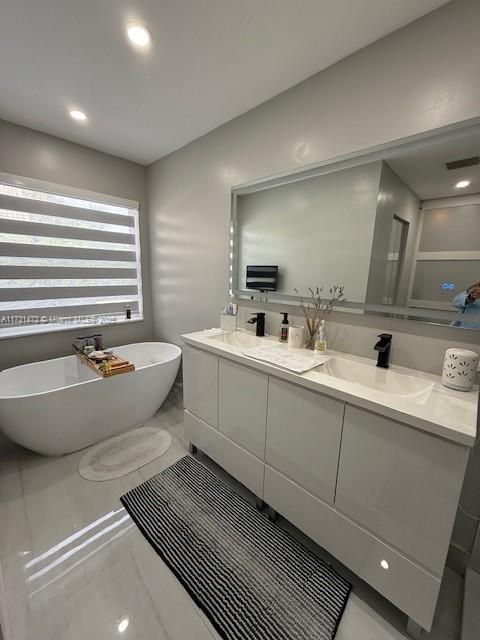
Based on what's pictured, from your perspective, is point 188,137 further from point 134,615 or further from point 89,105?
point 134,615

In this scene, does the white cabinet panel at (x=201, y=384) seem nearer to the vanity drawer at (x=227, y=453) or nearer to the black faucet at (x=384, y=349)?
the vanity drawer at (x=227, y=453)

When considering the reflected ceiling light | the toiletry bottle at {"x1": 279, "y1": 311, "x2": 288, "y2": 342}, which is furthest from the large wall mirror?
the reflected ceiling light

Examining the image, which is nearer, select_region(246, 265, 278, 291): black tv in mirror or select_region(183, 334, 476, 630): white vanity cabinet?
select_region(183, 334, 476, 630): white vanity cabinet

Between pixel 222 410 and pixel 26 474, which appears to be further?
pixel 26 474

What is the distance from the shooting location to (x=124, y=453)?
1988mm

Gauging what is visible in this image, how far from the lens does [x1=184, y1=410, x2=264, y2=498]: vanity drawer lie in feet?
4.86

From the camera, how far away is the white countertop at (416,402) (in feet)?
2.67

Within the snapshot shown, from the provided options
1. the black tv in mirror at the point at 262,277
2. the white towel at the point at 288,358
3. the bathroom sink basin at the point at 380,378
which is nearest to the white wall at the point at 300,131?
the bathroom sink basin at the point at 380,378

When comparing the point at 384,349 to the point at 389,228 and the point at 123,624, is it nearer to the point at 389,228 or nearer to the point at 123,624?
the point at 389,228

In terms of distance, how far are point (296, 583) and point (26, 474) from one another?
1.87 meters

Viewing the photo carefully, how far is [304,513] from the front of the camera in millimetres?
1264

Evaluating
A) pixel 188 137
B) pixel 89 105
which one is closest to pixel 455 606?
pixel 188 137

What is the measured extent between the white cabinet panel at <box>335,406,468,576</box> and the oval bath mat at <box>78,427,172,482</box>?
4.85 ft

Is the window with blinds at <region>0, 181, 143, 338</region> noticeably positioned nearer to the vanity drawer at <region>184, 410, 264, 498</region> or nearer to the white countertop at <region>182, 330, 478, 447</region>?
the vanity drawer at <region>184, 410, 264, 498</region>
